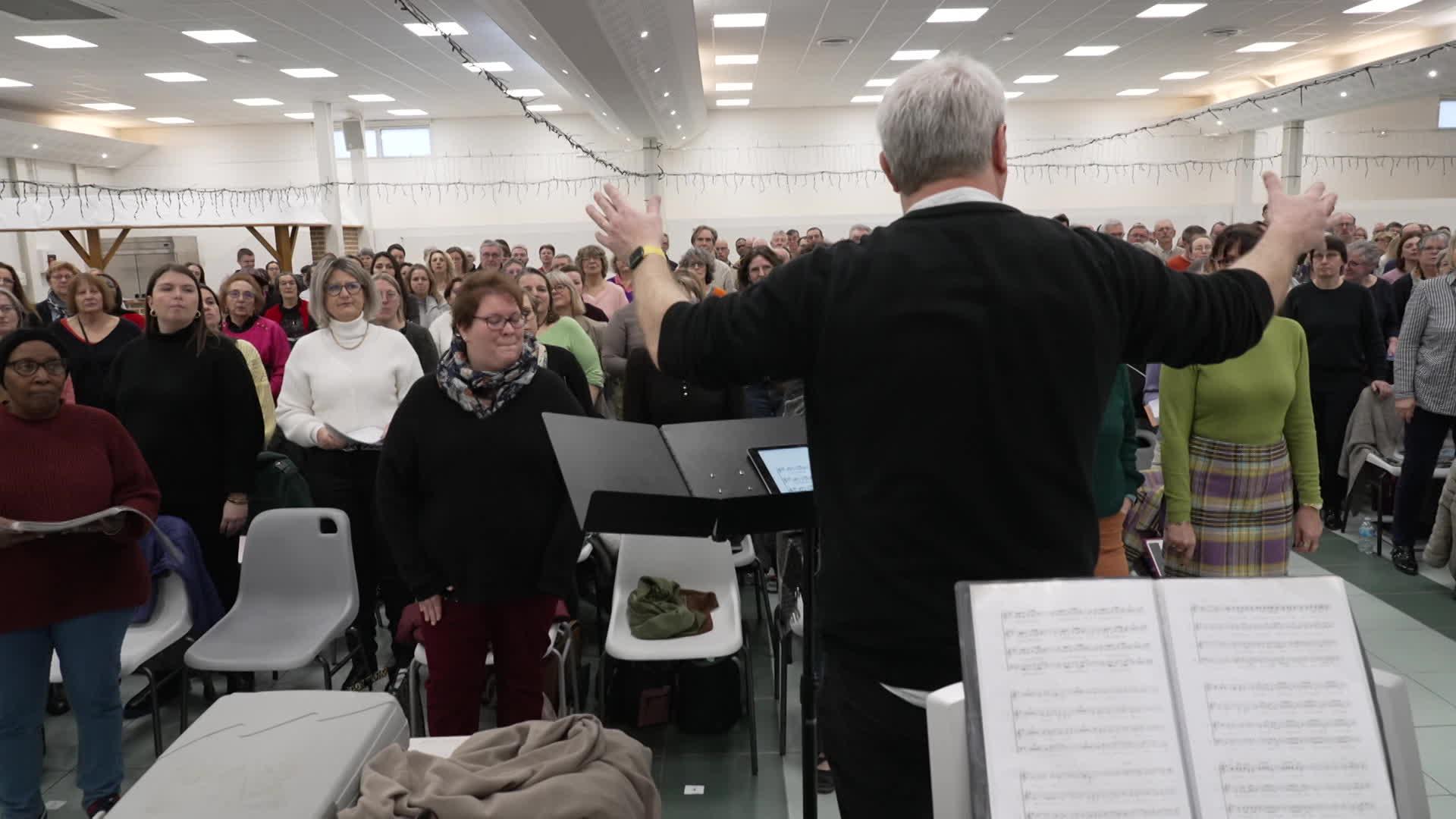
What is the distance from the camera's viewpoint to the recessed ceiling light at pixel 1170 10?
10.0m

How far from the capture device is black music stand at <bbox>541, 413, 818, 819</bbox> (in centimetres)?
166

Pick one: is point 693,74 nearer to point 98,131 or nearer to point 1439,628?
point 1439,628

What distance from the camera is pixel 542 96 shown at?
1513cm

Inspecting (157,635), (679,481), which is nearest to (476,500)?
(679,481)

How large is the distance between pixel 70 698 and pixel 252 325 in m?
2.57

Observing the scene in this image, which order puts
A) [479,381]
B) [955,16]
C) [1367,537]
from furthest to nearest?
[955,16], [1367,537], [479,381]

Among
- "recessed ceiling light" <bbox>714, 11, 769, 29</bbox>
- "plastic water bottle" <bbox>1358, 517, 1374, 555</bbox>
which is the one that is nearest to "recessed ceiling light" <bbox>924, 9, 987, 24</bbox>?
"recessed ceiling light" <bbox>714, 11, 769, 29</bbox>

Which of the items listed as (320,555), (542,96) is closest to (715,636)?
(320,555)

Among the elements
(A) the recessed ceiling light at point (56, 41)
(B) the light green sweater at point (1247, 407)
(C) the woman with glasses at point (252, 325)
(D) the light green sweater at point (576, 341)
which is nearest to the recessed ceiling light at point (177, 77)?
(A) the recessed ceiling light at point (56, 41)

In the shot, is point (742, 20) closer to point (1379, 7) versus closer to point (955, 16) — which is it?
point (955, 16)

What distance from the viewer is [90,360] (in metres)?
4.21

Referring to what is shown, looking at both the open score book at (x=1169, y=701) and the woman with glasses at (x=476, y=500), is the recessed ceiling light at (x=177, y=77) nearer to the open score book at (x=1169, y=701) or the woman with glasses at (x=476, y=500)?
the woman with glasses at (x=476, y=500)

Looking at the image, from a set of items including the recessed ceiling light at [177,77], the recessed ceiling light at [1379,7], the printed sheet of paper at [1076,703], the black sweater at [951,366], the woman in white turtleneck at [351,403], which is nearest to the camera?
the printed sheet of paper at [1076,703]

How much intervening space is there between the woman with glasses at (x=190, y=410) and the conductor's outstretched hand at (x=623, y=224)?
2.78 metres
